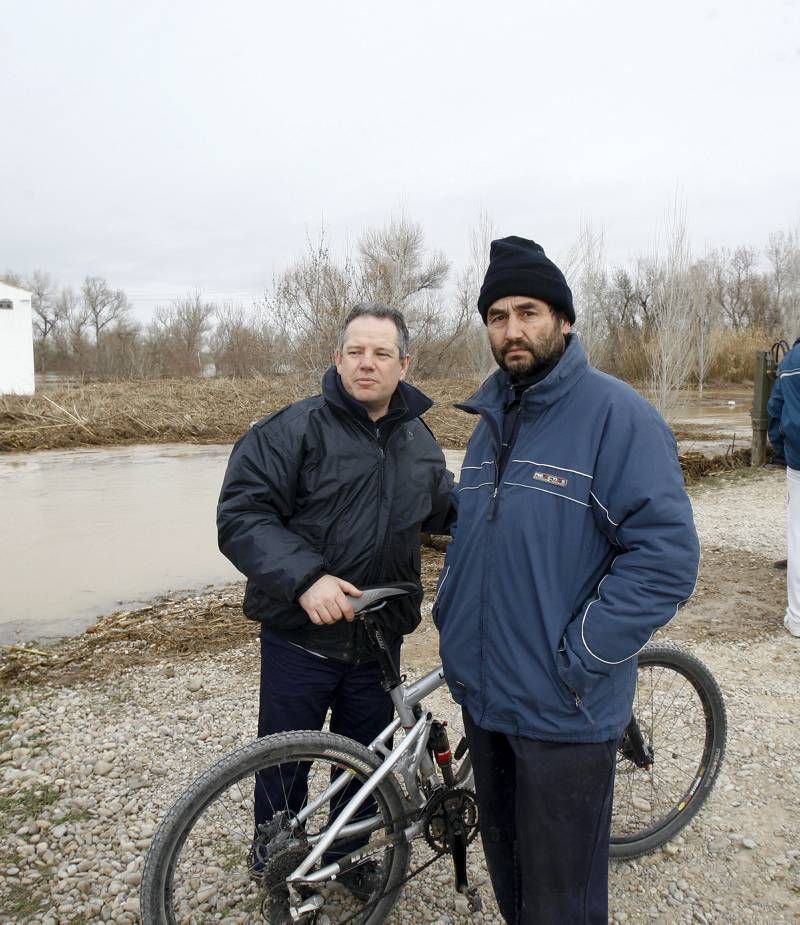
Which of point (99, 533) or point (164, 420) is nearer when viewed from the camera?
point (99, 533)

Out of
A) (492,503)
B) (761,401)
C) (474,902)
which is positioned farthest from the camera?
(761,401)

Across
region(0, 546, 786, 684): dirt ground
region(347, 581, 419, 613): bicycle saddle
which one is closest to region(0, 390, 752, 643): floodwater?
region(0, 546, 786, 684): dirt ground

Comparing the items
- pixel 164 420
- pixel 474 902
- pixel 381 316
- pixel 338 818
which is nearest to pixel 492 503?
pixel 381 316

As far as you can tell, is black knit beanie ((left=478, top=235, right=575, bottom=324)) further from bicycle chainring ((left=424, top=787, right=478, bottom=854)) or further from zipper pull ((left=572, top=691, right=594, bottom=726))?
bicycle chainring ((left=424, top=787, right=478, bottom=854))

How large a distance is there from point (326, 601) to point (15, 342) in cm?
3296

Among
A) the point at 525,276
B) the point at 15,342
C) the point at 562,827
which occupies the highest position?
the point at 15,342

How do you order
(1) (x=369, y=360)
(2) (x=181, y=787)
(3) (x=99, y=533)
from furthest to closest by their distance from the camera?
(3) (x=99, y=533) → (2) (x=181, y=787) → (1) (x=369, y=360)

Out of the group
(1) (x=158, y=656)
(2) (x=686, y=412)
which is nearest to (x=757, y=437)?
(1) (x=158, y=656)

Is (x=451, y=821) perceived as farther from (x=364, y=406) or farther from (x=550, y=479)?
(x=364, y=406)

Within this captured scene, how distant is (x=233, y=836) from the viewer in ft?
6.89

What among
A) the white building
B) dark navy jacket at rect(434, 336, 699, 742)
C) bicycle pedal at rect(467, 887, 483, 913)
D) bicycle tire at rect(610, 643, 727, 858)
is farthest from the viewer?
the white building

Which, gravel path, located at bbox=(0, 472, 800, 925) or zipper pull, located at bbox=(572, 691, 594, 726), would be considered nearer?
zipper pull, located at bbox=(572, 691, 594, 726)

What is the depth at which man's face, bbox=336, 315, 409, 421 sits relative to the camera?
7.46ft

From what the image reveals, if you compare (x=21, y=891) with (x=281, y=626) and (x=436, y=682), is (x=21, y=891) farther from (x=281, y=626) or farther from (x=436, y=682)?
(x=436, y=682)
